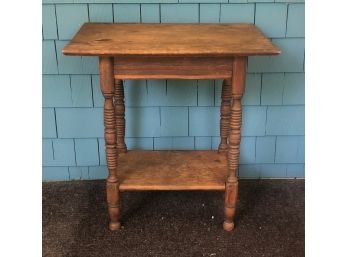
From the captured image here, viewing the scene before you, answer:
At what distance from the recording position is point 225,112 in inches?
87.5

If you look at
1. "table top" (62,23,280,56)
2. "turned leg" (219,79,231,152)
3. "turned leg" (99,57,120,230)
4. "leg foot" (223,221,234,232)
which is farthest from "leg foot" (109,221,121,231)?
"table top" (62,23,280,56)

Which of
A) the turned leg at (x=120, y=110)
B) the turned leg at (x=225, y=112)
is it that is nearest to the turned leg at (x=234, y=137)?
the turned leg at (x=225, y=112)

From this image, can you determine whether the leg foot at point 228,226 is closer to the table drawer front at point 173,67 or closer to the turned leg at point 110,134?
the turned leg at point 110,134

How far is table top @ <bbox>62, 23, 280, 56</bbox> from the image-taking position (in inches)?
63.7

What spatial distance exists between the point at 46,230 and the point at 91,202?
292 millimetres

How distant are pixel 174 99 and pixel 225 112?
29 cm

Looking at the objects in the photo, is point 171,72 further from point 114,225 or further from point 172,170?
point 114,225

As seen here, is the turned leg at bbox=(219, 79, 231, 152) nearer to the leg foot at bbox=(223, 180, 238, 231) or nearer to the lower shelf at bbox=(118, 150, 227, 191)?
the lower shelf at bbox=(118, 150, 227, 191)

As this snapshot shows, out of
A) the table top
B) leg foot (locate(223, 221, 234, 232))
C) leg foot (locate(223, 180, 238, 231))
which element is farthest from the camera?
leg foot (locate(223, 221, 234, 232))

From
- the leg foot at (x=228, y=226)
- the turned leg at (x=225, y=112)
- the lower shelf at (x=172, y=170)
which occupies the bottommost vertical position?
the leg foot at (x=228, y=226)

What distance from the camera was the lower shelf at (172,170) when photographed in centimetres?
198

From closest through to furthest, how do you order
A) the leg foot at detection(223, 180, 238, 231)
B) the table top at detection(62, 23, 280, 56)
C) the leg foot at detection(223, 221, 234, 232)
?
the table top at detection(62, 23, 280, 56), the leg foot at detection(223, 180, 238, 231), the leg foot at detection(223, 221, 234, 232)

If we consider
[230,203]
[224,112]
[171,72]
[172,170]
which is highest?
[171,72]

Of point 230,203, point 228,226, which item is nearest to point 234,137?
point 230,203
